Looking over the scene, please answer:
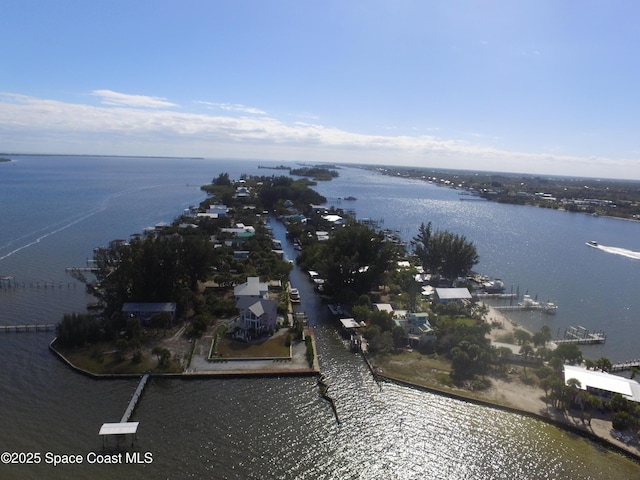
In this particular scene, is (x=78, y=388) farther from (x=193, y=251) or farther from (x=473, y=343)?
(x=473, y=343)

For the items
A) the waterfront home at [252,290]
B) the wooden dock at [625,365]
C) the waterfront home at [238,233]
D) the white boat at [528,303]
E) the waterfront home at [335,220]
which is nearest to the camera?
the wooden dock at [625,365]

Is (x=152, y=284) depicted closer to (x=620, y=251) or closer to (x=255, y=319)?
(x=255, y=319)

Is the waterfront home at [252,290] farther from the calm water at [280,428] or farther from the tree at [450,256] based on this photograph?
the tree at [450,256]

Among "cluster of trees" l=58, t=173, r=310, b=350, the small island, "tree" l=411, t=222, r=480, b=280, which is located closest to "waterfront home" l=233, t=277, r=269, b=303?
the small island

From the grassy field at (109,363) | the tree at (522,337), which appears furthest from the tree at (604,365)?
the grassy field at (109,363)

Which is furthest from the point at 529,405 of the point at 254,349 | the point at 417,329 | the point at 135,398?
the point at 135,398

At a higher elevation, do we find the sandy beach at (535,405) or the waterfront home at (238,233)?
the waterfront home at (238,233)
